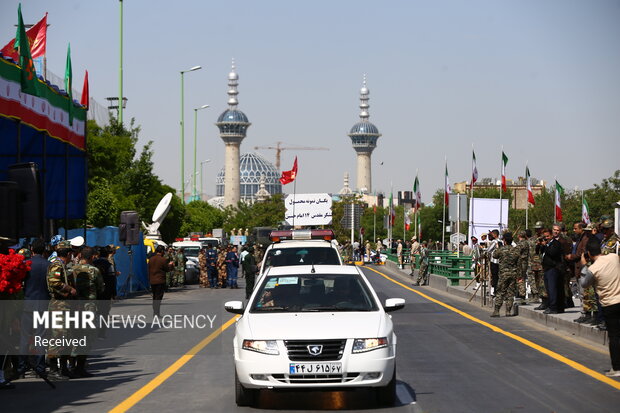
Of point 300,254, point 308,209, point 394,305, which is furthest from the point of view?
point 308,209

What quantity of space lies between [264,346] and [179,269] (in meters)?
33.2

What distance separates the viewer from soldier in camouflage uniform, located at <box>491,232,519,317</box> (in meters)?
21.8

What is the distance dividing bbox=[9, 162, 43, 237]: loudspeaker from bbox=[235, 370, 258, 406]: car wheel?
8.28 feet

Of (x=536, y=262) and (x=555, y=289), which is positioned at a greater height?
(x=536, y=262)

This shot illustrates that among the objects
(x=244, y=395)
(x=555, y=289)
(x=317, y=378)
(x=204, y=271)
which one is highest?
(x=555, y=289)

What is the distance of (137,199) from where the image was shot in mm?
54875

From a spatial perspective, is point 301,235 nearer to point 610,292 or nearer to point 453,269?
point 453,269

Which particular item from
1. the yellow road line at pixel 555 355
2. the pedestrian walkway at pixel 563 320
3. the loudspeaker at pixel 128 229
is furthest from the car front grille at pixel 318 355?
the loudspeaker at pixel 128 229

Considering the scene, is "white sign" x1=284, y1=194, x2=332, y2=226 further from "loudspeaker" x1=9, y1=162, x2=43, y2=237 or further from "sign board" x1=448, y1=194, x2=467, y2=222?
"loudspeaker" x1=9, y1=162, x2=43, y2=237

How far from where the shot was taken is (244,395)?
10.2 metres

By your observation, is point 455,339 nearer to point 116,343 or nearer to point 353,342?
point 116,343

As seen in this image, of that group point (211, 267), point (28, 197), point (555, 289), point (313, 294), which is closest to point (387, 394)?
point (313, 294)

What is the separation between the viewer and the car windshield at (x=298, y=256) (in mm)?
20531

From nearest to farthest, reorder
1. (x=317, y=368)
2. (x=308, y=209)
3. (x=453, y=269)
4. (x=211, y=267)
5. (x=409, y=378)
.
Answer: (x=317, y=368), (x=409, y=378), (x=453, y=269), (x=308, y=209), (x=211, y=267)
